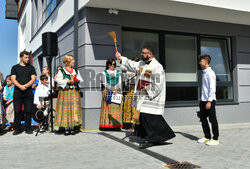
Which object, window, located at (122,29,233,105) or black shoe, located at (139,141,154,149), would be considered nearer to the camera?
black shoe, located at (139,141,154,149)

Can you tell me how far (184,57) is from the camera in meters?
8.49

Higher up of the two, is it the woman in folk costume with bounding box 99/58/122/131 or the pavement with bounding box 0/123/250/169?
the woman in folk costume with bounding box 99/58/122/131

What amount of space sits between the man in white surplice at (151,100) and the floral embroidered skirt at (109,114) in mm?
1727

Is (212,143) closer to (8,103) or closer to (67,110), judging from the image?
(67,110)


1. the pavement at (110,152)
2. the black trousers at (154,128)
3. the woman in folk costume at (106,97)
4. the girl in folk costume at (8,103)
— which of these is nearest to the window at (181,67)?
the woman in folk costume at (106,97)

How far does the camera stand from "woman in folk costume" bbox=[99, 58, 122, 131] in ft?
21.4

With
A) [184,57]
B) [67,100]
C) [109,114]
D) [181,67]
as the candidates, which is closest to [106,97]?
[109,114]

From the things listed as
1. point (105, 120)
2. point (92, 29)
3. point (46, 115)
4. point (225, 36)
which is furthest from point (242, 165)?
point (225, 36)

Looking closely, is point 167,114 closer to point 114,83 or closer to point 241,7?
point 114,83

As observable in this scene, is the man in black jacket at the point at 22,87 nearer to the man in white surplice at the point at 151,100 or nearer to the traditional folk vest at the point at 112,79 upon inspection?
the traditional folk vest at the point at 112,79

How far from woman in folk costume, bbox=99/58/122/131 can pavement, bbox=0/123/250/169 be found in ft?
2.13

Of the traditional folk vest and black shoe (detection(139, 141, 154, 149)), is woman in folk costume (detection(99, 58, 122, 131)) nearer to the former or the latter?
the traditional folk vest

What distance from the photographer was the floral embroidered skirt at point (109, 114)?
6555 mm

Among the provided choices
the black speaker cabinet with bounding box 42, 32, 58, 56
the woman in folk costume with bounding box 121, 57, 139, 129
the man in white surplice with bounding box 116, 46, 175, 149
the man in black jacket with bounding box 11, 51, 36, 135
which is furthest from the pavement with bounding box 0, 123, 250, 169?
the black speaker cabinet with bounding box 42, 32, 58, 56
